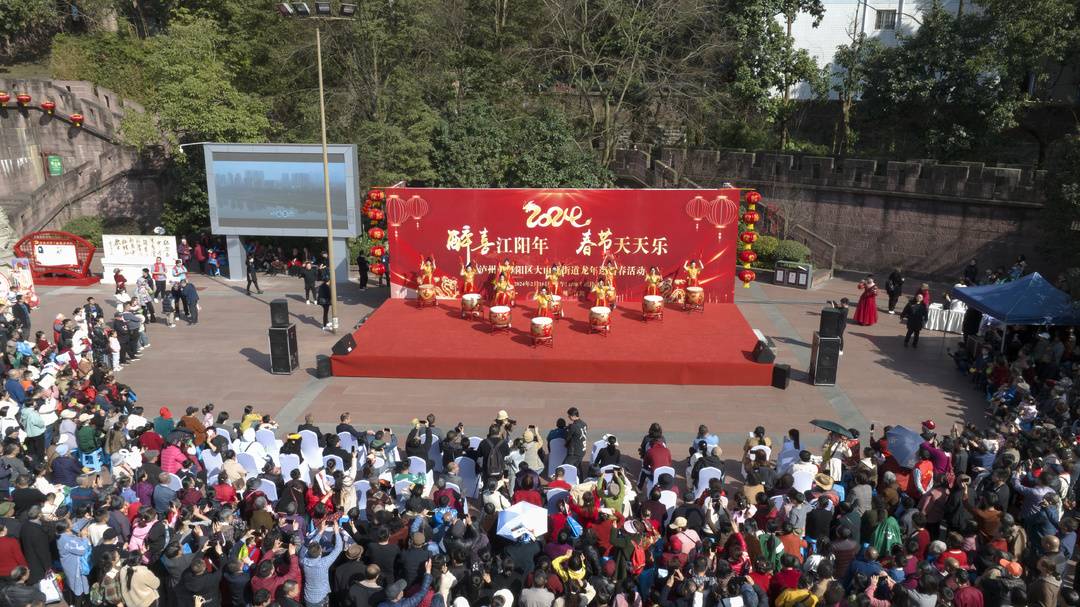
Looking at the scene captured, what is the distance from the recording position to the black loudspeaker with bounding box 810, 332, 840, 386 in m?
16.5

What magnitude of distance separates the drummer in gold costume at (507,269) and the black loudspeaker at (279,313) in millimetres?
5409

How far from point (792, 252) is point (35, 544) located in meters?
23.1

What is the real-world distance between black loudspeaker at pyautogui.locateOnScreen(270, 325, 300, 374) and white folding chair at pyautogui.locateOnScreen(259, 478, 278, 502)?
25.7ft

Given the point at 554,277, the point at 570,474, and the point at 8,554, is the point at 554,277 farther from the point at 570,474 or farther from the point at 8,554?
the point at 8,554

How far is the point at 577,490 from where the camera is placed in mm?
9383

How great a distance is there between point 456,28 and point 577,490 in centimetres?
2915

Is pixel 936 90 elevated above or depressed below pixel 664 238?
above

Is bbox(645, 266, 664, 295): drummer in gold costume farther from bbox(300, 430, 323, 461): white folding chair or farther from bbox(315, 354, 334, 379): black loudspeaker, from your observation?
bbox(300, 430, 323, 461): white folding chair

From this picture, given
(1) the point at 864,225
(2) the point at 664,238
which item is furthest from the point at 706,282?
(1) the point at 864,225

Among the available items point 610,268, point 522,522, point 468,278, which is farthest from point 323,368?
point 522,522

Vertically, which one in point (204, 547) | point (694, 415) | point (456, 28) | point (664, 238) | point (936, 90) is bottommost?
point (694, 415)

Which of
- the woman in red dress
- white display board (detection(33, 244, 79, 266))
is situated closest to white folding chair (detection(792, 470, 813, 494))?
the woman in red dress

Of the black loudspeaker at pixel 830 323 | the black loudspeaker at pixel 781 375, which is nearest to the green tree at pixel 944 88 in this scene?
the black loudspeaker at pixel 830 323

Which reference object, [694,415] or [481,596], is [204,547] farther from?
[694,415]
